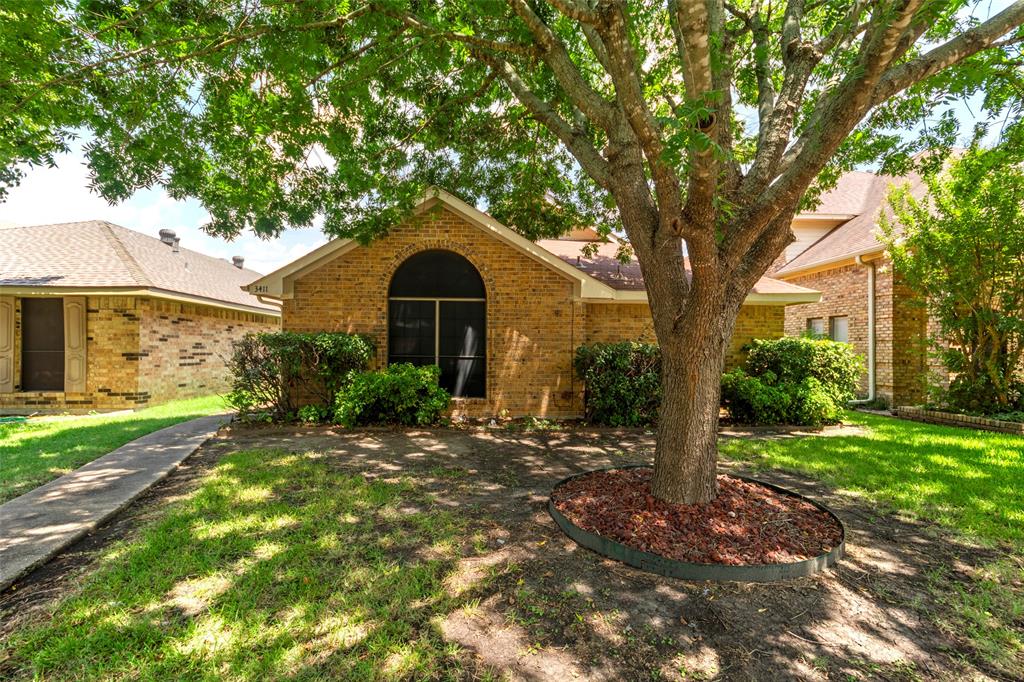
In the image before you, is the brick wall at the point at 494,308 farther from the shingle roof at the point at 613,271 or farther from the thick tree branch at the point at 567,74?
the thick tree branch at the point at 567,74

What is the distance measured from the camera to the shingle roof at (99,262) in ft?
34.9

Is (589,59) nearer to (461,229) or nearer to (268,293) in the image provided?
(461,229)

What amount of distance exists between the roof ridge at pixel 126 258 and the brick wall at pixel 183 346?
1.95 feet

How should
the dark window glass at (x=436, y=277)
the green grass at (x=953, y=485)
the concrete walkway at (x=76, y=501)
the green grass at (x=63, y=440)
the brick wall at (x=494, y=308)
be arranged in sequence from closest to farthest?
the green grass at (x=953, y=485) < the concrete walkway at (x=76, y=501) < the green grass at (x=63, y=440) < the brick wall at (x=494, y=308) < the dark window glass at (x=436, y=277)

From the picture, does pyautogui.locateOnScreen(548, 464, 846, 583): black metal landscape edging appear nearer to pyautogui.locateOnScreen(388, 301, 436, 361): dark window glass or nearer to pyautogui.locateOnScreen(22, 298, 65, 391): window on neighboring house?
pyautogui.locateOnScreen(388, 301, 436, 361): dark window glass

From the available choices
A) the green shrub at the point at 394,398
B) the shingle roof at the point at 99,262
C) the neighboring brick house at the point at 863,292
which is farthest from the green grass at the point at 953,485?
the shingle roof at the point at 99,262

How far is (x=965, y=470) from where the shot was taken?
5.95 m

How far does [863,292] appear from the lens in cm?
1239

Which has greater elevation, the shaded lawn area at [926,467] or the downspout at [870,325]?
the downspout at [870,325]

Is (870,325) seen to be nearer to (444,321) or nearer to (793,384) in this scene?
(793,384)

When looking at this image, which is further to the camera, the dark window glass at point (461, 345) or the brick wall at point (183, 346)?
the brick wall at point (183, 346)

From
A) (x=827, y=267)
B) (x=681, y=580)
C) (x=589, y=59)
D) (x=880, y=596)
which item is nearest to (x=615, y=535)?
(x=681, y=580)

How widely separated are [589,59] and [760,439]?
7293mm

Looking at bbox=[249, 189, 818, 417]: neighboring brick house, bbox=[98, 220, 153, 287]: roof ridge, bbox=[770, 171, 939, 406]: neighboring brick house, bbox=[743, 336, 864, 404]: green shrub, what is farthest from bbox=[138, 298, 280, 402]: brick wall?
bbox=[770, 171, 939, 406]: neighboring brick house
